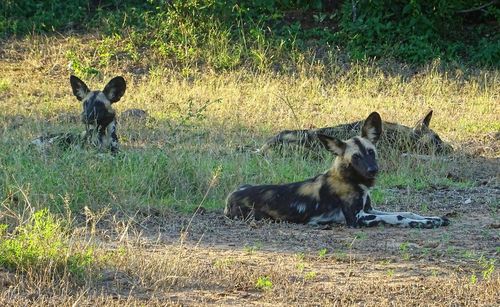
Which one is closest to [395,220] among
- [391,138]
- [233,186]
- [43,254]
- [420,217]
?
[420,217]

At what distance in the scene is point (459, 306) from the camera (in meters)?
5.11

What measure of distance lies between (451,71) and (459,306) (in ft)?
34.6

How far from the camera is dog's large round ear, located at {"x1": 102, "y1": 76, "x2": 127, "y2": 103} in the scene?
976 centimetres

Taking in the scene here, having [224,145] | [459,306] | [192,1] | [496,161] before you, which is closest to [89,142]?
[224,145]

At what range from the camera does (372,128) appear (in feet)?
25.3

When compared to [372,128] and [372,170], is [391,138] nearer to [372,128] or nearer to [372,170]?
[372,128]

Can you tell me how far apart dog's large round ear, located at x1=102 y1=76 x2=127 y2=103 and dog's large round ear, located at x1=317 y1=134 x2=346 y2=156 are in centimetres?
285

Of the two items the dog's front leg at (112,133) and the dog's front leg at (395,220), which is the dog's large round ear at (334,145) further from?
the dog's front leg at (112,133)

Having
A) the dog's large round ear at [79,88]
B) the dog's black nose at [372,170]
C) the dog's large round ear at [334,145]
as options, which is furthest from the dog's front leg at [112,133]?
the dog's black nose at [372,170]

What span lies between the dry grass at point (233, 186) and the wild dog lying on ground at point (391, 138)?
0.28 meters

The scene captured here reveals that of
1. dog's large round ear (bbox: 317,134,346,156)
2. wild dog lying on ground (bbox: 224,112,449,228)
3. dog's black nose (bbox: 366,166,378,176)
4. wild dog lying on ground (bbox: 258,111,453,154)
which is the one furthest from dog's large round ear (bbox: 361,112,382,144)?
wild dog lying on ground (bbox: 258,111,453,154)

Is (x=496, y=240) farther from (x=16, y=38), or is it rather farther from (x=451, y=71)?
(x=16, y=38)

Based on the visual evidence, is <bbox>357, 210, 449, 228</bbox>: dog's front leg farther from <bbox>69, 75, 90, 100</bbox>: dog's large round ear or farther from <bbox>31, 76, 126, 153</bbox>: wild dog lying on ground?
<bbox>69, 75, 90, 100</bbox>: dog's large round ear

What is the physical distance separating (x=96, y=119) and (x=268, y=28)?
674 centimetres
